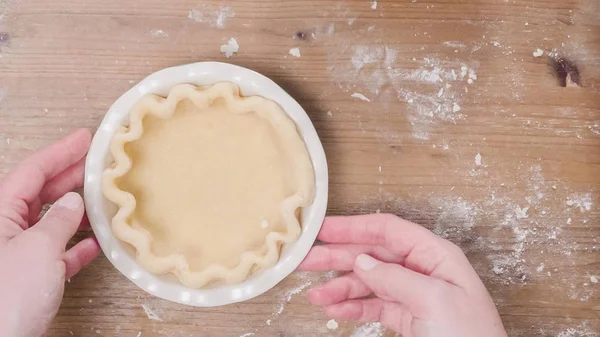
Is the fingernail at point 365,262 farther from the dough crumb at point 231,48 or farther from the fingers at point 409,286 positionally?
the dough crumb at point 231,48

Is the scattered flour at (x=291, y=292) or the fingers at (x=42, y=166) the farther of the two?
the scattered flour at (x=291, y=292)

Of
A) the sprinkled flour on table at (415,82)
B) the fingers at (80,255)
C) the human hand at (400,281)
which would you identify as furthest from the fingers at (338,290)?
the fingers at (80,255)

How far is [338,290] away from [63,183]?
1.87ft

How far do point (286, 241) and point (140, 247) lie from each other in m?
0.27

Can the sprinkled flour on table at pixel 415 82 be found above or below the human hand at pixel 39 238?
above

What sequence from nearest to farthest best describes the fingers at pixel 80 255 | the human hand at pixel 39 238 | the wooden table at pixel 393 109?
the human hand at pixel 39 238 → the fingers at pixel 80 255 → the wooden table at pixel 393 109

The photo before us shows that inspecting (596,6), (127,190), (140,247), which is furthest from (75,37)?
(596,6)

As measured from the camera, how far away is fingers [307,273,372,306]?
43.7 inches

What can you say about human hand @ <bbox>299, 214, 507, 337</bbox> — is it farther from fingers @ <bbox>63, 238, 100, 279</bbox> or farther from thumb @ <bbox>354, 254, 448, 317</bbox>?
fingers @ <bbox>63, 238, 100, 279</bbox>

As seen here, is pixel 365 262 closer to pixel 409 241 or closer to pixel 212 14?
pixel 409 241

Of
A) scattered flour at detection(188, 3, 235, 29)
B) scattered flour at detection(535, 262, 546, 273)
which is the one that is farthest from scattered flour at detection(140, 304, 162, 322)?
scattered flour at detection(535, 262, 546, 273)

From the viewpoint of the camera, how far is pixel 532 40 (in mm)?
1188

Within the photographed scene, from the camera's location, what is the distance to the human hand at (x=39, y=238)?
0.92 meters

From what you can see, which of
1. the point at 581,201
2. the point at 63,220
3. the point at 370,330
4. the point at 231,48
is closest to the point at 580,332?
the point at 581,201
